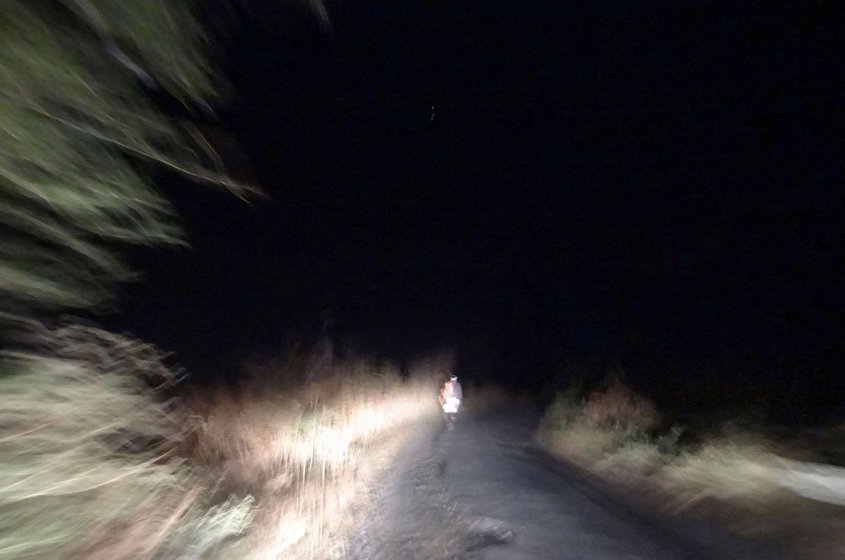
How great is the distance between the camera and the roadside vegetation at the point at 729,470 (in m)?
9.17

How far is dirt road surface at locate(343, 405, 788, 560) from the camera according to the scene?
8.39 metres

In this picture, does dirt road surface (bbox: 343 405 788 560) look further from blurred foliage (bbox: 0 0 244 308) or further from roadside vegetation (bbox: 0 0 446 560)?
blurred foliage (bbox: 0 0 244 308)

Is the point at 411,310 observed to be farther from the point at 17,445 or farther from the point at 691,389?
the point at 17,445

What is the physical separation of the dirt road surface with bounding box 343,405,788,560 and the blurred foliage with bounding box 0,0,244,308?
4.96 meters

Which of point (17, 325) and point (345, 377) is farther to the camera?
point (345, 377)

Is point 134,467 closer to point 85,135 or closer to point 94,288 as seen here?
point 94,288

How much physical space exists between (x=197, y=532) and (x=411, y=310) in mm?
41645

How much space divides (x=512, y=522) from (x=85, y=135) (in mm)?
7737

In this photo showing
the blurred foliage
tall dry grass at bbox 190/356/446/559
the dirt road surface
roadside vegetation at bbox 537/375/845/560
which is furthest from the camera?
roadside vegetation at bbox 537/375/845/560

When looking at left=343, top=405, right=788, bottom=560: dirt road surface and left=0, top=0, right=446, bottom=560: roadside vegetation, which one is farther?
left=343, top=405, right=788, bottom=560: dirt road surface

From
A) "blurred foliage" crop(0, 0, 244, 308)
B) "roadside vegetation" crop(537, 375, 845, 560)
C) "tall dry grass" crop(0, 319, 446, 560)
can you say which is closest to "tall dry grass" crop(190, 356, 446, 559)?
"tall dry grass" crop(0, 319, 446, 560)

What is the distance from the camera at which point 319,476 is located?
36.9ft

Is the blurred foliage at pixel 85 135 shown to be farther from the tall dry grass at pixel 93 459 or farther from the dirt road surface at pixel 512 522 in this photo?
the dirt road surface at pixel 512 522

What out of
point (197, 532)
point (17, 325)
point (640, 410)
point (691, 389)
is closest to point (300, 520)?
point (197, 532)
